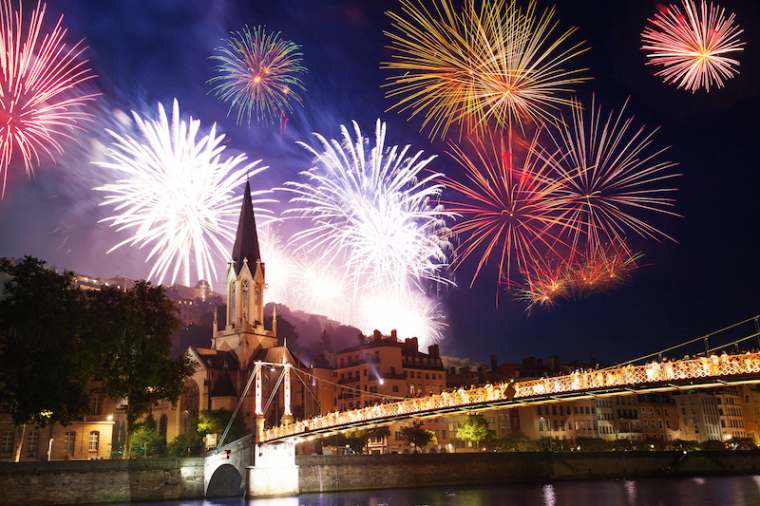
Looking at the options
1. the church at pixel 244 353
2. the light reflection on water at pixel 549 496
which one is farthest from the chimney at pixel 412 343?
the light reflection on water at pixel 549 496

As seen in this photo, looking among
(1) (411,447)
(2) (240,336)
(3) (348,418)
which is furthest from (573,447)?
(3) (348,418)

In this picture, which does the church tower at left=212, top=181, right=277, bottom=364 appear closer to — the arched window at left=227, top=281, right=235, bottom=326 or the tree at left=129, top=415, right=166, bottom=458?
the arched window at left=227, top=281, right=235, bottom=326

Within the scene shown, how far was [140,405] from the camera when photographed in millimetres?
66188

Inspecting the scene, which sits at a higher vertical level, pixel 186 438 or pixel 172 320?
pixel 172 320

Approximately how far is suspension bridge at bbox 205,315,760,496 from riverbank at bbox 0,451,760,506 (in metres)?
5.20

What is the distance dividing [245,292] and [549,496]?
64178 millimetres

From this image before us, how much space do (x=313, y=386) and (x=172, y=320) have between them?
167ft

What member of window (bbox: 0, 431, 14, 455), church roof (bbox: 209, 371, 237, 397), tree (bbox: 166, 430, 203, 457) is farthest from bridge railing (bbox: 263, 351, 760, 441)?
church roof (bbox: 209, 371, 237, 397)

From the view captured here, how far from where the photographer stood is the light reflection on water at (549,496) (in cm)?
5821

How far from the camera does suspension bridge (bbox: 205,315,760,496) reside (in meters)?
39.5

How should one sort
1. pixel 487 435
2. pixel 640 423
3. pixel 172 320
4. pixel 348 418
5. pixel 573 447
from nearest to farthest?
pixel 348 418, pixel 172 320, pixel 487 435, pixel 573 447, pixel 640 423

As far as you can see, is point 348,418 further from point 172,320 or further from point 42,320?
point 42,320

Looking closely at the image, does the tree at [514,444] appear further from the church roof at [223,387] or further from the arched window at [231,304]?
the arched window at [231,304]

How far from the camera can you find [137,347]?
6681cm
